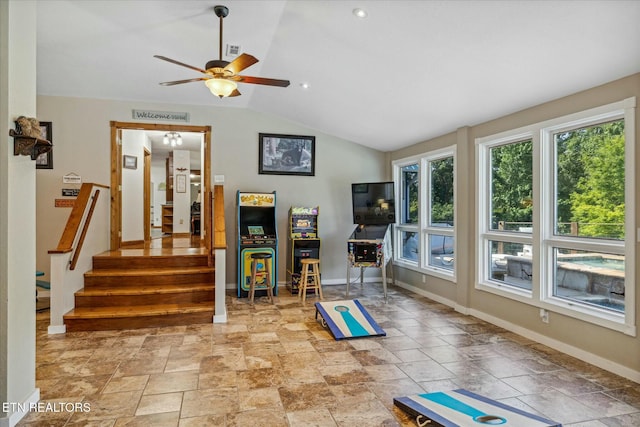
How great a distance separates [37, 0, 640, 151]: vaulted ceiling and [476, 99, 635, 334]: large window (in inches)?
17.3

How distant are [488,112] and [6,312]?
4.96 metres

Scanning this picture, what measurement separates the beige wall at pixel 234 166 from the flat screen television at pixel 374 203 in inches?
25.0

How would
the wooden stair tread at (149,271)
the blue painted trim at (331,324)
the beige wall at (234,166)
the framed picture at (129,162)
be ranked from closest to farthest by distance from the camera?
the blue painted trim at (331,324)
the wooden stair tread at (149,271)
the beige wall at (234,166)
the framed picture at (129,162)

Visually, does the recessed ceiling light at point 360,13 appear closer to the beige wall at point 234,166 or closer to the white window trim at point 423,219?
the white window trim at point 423,219

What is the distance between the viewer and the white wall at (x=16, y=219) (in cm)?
239

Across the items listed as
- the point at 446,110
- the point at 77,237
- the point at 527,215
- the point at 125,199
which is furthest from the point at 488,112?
the point at 125,199

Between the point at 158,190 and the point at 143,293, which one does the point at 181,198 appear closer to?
the point at 158,190

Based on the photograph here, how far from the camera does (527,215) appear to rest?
14.2ft

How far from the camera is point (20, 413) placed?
2.52 metres

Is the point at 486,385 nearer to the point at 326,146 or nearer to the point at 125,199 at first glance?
the point at 326,146

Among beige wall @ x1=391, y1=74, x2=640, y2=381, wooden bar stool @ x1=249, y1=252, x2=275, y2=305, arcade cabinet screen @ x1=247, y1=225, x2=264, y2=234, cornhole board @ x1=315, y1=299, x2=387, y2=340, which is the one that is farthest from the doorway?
beige wall @ x1=391, y1=74, x2=640, y2=381

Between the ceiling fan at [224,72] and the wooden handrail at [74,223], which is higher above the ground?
the ceiling fan at [224,72]

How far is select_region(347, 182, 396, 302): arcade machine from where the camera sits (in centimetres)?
612

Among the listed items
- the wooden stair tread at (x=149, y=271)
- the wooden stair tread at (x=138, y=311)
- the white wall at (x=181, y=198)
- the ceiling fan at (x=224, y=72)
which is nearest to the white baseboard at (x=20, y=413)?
the wooden stair tread at (x=138, y=311)
